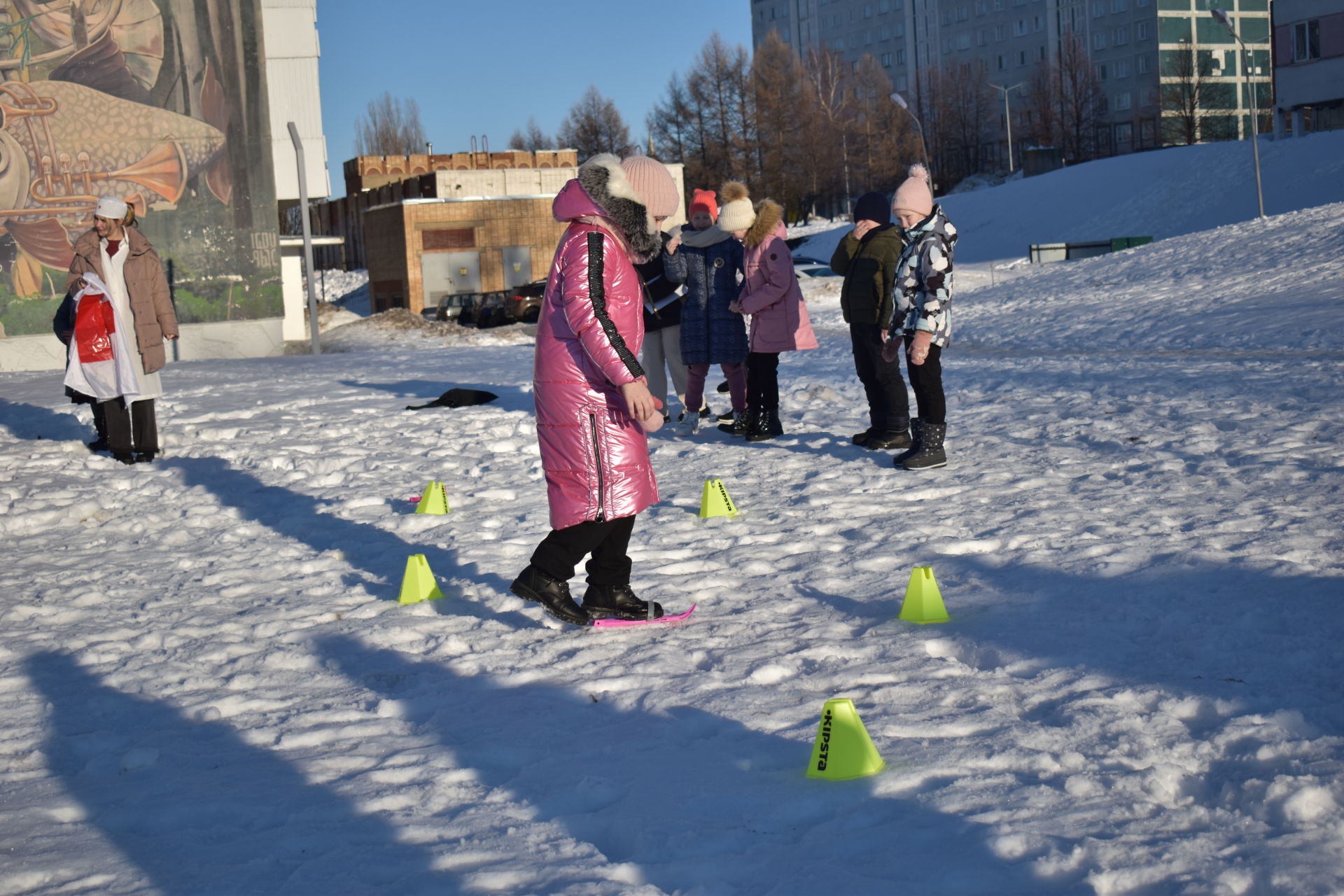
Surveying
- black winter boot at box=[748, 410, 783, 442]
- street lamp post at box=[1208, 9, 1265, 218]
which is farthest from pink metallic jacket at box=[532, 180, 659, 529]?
street lamp post at box=[1208, 9, 1265, 218]

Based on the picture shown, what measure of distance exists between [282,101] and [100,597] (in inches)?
952

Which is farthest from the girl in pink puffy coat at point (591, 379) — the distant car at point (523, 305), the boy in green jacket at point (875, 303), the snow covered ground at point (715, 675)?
the distant car at point (523, 305)

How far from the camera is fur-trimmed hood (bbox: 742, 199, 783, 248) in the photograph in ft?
28.9

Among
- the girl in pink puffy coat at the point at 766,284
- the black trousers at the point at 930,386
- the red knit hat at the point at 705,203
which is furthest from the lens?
the red knit hat at the point at 705,203

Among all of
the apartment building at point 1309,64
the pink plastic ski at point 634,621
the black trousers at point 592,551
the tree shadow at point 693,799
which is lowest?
the tree shadow at point 693,799

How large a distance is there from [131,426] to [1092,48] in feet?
291

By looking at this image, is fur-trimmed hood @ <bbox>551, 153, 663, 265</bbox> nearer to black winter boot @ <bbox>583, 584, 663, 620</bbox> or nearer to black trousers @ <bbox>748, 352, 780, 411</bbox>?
black winter boot @ <bbox>583, 584, 663, 620</bbox>

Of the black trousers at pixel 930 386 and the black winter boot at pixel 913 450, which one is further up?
the black trousers at pixel 930 386

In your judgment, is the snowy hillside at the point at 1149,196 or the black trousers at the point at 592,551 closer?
the black trousers at the point at 592,551

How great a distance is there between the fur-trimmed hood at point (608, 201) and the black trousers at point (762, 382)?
169 inches

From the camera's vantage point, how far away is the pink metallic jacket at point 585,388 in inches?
179

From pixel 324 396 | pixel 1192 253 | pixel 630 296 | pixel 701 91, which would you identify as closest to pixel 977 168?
pixel 701 91

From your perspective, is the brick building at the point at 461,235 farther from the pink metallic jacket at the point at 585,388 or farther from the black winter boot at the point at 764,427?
the pink metallic jacket at the point at 585,388

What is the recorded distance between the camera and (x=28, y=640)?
5.02m
